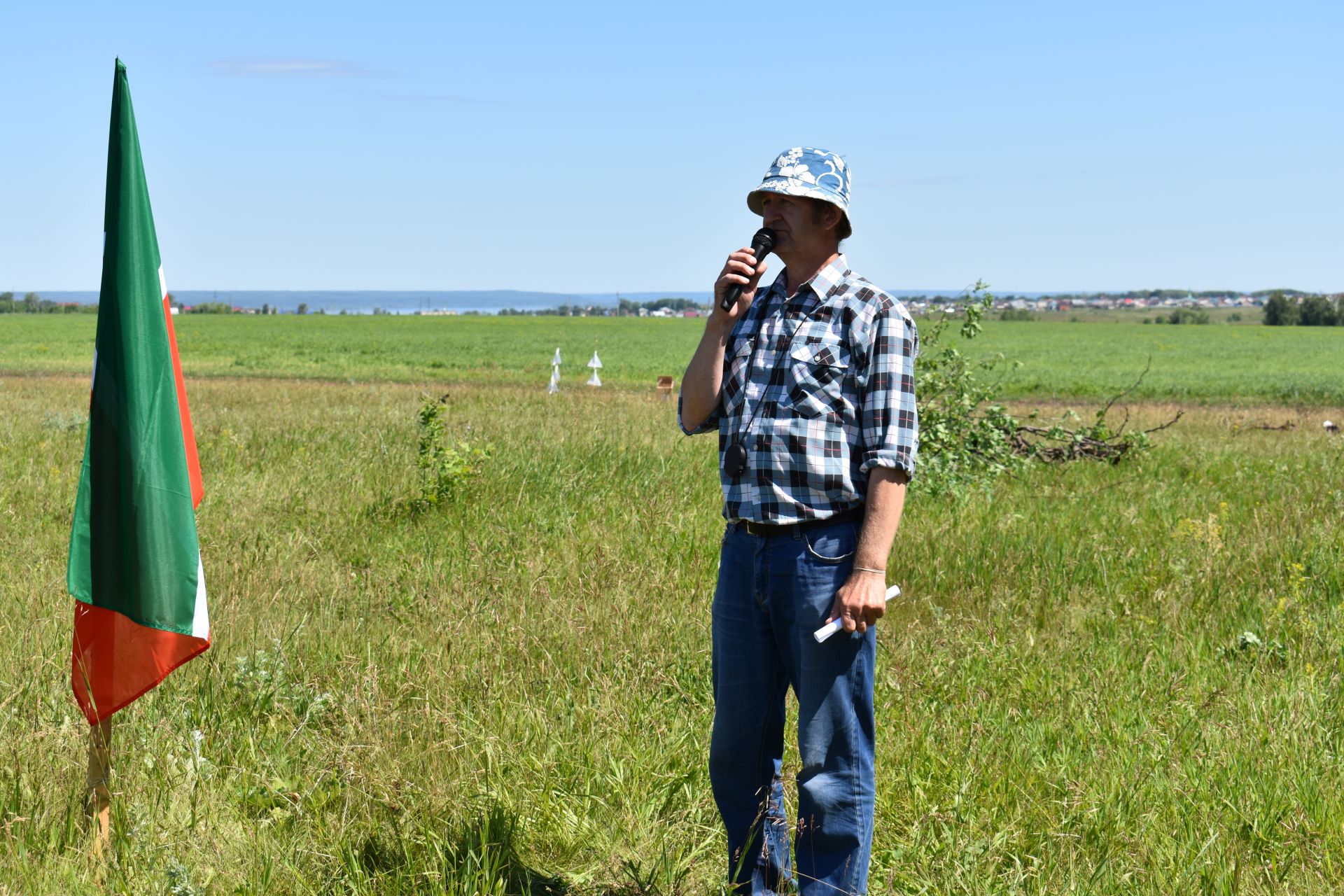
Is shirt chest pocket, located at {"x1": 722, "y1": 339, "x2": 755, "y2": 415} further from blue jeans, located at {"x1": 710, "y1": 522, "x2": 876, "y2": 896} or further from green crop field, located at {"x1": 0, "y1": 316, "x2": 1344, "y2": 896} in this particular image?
green crop field, located at {"x1": 0, "y1": 316, "x2": 1344, "y2": 896}

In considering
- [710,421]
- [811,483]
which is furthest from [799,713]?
[710,421]

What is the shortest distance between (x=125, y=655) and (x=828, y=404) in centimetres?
219

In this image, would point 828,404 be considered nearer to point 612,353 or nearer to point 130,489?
point 130,489

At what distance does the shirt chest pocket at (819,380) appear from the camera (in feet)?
8.91

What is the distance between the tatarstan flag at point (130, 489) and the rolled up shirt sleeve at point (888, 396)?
6.59ft

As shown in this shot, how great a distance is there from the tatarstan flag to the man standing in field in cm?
159

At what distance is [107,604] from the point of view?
10.6 ft

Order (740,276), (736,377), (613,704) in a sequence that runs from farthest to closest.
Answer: (613,704)
(736,377)
(740,276)

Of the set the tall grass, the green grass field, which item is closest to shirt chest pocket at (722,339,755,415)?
the tall grass

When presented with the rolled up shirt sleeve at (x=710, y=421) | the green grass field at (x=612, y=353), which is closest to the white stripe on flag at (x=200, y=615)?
the rolled up shirt sleeve at (x=710, y=421)

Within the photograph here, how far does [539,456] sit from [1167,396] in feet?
78.6

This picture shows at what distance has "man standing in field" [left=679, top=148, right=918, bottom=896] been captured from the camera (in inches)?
106

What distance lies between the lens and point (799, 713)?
2.90m

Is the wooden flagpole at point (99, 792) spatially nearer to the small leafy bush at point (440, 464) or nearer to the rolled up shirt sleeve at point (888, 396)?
the rolled up shirt sleeve at point (888, 396)
